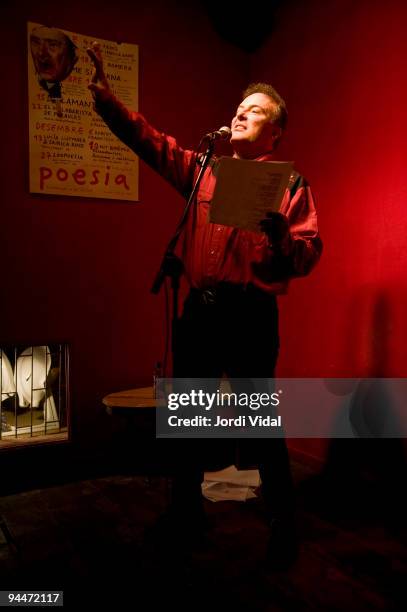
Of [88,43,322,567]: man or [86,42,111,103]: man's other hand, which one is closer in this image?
[86,42,111,103]: man's other hand

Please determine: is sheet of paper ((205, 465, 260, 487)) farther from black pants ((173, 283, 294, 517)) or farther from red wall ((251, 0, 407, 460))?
black pants ((173, 283, 294, 517))

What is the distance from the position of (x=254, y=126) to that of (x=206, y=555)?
5.66 feet

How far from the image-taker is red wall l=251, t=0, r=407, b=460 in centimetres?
255

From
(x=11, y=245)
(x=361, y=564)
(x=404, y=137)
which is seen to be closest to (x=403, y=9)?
(x=404, y=137)

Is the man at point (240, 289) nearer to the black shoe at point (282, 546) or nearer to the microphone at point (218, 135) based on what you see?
the black shoe at point (282, 546)

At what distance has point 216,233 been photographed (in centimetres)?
206

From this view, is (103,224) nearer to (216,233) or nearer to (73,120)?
(73,120)

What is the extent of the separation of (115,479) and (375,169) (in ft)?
7.14

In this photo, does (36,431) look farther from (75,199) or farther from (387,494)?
(387,494)

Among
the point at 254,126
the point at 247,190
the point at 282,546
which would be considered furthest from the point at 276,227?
the point at 282,546

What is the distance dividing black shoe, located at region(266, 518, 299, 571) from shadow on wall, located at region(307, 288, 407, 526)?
1.63 feet

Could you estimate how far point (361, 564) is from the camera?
6.68ft

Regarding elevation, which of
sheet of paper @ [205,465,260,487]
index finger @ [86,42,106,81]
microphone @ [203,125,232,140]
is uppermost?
index finger @ [86,42,106,81]

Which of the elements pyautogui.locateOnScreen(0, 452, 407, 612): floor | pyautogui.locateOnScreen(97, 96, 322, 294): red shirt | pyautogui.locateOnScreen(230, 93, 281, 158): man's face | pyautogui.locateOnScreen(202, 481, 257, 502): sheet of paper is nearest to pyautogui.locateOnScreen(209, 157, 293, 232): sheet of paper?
pyautogui.locateOnScreen(97, 96, 322, 294): red shirt
